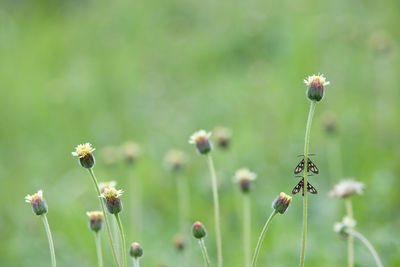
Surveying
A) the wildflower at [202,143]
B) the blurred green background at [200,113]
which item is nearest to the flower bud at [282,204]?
the wildflower at [202,143]

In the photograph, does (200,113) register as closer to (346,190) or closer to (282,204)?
(346,190)

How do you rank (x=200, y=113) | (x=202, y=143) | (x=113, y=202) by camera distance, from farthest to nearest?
(x=200, y=113), (x=202, y=143), (x=113, y=202)

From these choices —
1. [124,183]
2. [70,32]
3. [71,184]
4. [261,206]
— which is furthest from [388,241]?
[70,32]

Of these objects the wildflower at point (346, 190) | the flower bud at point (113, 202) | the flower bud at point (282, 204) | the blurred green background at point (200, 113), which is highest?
the blurred green background at point (200, 113)

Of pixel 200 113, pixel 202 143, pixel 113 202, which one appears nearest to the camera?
pixel 113 202

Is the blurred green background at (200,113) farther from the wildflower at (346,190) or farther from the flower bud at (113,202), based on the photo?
the flower bud at (113,202)

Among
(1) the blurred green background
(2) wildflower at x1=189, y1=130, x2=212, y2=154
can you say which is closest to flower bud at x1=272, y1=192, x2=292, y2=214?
(2) wildflower at x1=189, y1=130, x2=212, y2=154

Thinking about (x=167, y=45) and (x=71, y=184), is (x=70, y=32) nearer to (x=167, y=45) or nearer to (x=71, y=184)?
(x=167, y=45)

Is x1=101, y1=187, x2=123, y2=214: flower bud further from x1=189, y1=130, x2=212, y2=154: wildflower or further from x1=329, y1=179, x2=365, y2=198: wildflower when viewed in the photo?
x1=329, y1=179, x2=365, y2=198: wildflower

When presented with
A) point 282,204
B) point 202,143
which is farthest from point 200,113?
point 282,204
